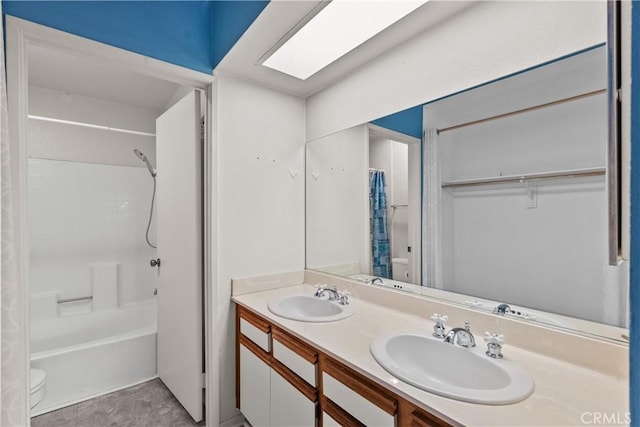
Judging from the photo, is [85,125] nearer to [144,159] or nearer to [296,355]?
[144,159]

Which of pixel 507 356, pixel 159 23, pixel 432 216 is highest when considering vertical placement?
pixel 159 23

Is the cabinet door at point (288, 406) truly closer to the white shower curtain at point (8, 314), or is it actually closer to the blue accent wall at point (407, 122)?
the white shower curtain at point (8, 314)

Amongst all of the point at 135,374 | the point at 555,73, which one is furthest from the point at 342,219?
the point at 135,374

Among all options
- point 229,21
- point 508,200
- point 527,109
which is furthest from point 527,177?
point 229,21

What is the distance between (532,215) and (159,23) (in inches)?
77.8

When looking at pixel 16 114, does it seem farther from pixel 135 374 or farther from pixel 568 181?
pixel 568 181

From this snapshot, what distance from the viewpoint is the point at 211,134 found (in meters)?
1.77

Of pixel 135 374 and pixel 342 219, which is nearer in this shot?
pixel 342 219

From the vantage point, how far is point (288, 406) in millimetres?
1345

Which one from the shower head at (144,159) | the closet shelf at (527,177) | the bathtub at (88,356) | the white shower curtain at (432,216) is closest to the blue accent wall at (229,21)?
the white shower curtain at (432,216)

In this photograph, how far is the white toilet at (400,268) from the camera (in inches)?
62.4

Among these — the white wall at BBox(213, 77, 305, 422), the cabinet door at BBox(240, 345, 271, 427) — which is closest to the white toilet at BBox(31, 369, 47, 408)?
the white wall at BBox(213, 77, 305, 422)

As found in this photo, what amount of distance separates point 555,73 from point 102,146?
3567mm

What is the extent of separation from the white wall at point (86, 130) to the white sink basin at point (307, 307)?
2.44 m
